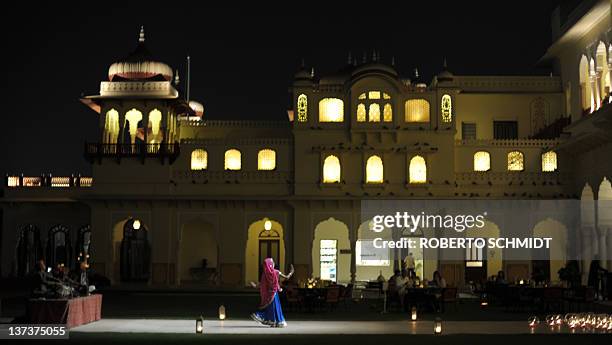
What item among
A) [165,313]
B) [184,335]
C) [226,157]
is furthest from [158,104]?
[184,335]

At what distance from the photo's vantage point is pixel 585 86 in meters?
38.9

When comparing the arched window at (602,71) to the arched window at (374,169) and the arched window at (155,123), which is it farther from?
the arched window at (155,123)

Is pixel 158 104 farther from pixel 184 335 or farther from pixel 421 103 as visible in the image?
pixel 184 335

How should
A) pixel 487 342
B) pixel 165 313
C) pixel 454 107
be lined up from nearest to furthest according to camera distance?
pixel 487 342
pixel 165 313
pixel 454 107

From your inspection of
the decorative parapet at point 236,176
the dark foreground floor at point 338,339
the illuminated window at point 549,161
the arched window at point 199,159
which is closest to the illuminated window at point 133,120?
the arched window at point 199,159

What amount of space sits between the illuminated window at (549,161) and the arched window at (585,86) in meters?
3.38

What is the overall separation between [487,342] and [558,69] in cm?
2784

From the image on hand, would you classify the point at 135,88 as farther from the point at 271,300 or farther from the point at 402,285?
the point at 271,300

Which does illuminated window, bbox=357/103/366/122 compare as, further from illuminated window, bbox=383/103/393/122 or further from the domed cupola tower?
the domed cupola tower

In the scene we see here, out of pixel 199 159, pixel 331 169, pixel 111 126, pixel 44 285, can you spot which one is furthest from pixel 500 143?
pixel 44 285

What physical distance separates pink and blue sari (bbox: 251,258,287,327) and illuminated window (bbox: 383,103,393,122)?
19419mm

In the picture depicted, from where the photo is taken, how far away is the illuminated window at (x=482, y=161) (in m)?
41.7

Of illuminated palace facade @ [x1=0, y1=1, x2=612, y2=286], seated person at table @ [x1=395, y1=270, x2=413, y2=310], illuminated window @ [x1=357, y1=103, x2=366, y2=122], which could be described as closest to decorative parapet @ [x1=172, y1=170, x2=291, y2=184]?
illuminated palace facade @ [x1=0, y1=1, x2=612, y2=286]

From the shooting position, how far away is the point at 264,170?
136ft
